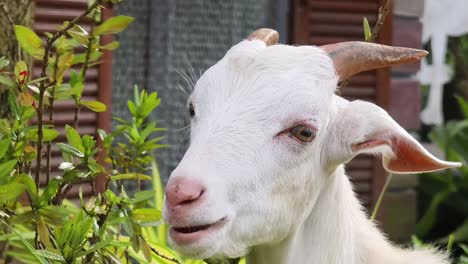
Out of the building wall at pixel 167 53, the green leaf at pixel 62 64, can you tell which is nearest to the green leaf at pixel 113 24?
the green leaf at pixel 62 64

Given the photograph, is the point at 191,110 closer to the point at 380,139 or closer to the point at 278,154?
the point at 278,154

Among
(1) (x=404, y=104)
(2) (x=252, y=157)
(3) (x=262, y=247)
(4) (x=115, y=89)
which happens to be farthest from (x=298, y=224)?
(1) (x=404, y=104)

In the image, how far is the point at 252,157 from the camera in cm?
290

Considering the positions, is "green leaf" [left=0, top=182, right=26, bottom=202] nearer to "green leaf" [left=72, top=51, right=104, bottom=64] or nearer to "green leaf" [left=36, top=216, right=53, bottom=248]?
"green leaf" [left=36, top=216, right=53, bottom=248]

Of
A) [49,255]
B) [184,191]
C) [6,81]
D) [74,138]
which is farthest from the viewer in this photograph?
[74,138]

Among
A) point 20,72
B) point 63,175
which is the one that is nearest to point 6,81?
point 20,72

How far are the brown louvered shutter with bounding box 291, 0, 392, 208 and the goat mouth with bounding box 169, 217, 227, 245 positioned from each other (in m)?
4.58

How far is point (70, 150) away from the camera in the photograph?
312cm

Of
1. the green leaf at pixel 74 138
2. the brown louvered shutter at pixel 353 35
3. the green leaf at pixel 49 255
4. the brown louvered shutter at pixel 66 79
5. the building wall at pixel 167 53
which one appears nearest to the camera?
the green leaf at pixel 49 255

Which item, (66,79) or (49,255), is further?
(66,79)

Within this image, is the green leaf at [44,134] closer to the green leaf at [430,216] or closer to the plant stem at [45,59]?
the plant stem at [45,59]

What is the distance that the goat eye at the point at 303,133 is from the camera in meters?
2.98

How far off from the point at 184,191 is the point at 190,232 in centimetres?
15

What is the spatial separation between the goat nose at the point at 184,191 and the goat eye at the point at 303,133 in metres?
0.41
